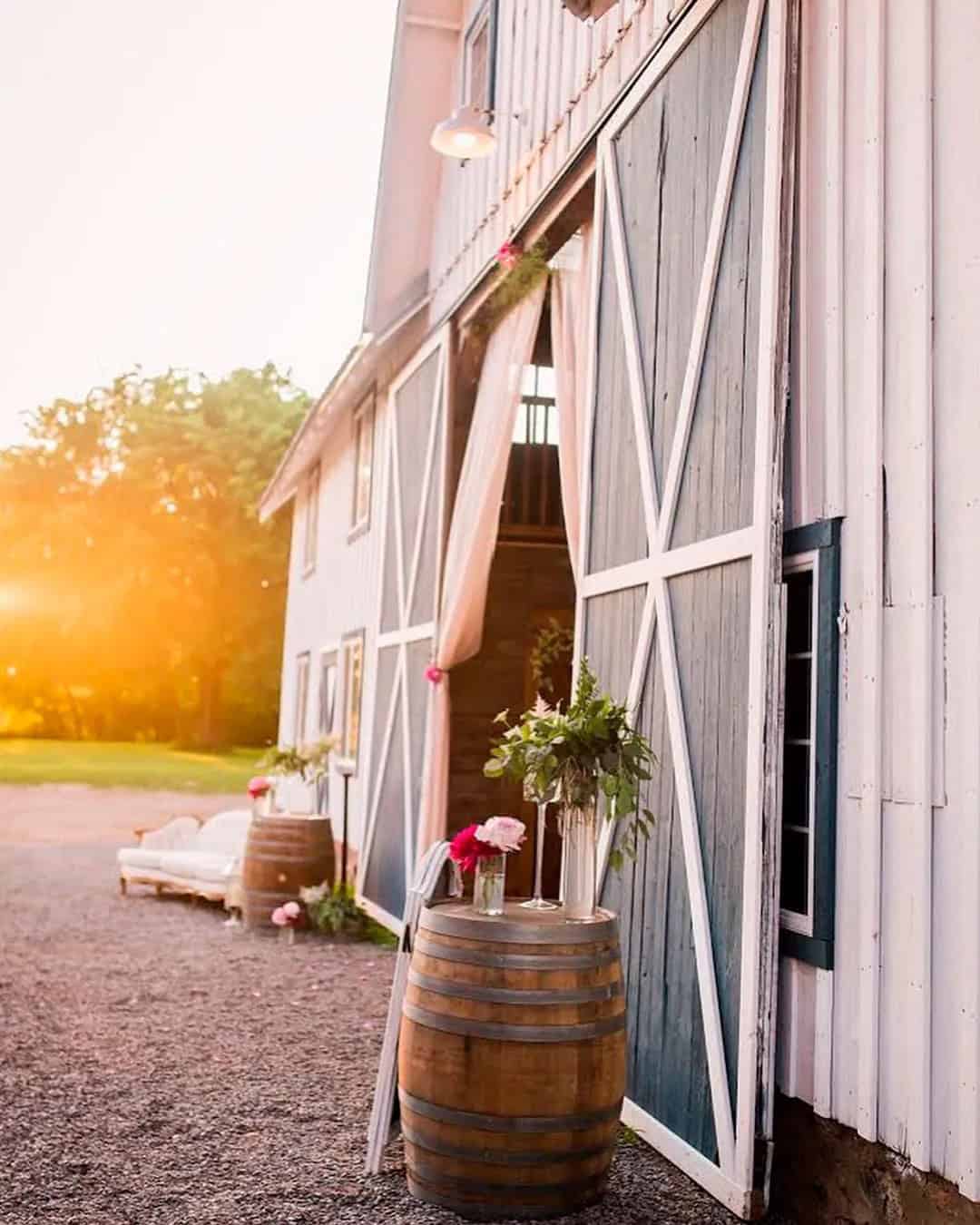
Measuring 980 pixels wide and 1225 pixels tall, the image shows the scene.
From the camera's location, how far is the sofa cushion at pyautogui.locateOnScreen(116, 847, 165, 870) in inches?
446

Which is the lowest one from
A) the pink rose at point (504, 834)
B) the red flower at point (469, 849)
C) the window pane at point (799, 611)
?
the red flower at point (469, 849)

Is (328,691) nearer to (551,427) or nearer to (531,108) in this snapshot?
(551,427)

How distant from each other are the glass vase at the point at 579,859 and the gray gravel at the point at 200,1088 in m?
0.94

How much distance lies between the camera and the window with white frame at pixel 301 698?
15.9 m

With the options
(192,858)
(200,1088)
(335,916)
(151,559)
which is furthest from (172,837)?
(151,559)

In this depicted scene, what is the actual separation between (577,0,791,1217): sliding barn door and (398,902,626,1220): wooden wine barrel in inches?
20.9

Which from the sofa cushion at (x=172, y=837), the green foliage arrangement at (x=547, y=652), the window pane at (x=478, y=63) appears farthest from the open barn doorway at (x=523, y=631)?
the sofa cushion at (x=172, y=837)

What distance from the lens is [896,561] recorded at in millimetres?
3932

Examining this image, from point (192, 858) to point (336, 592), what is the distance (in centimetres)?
403

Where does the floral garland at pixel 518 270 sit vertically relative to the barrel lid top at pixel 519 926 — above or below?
above

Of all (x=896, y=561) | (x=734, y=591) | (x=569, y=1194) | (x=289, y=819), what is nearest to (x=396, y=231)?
(x=289, y=819)

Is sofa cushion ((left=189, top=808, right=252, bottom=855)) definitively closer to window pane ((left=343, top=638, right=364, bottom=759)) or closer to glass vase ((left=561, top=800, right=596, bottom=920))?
window pane ((left=343, top=638, right=364, bottom=759))

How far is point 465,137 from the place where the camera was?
705 cm

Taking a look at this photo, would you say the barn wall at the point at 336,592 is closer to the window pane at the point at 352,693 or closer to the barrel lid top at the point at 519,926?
the window pane at the point at 352,693
